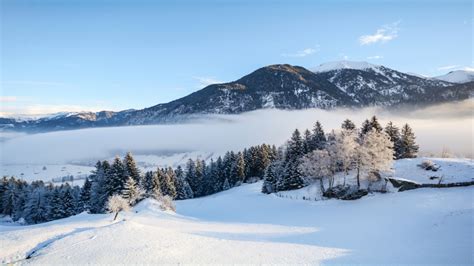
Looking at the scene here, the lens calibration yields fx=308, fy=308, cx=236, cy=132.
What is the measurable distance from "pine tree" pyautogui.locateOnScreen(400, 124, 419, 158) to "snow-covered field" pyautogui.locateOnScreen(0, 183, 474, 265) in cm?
2575

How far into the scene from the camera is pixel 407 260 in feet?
84.6

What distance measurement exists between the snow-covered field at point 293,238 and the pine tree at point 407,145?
25746 millimetres

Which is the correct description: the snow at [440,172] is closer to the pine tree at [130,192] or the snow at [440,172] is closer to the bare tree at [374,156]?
the bare tree at [374,156]

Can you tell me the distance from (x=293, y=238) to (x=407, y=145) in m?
53.2

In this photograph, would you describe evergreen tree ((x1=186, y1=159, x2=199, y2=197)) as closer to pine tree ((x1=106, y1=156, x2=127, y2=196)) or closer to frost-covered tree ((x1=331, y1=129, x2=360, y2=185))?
pine tree ((x1=106, y1=156, x2=127, y2=196))

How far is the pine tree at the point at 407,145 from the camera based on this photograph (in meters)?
73.3

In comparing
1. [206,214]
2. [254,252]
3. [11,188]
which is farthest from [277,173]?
[11,188]

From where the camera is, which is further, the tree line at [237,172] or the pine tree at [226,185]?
the pine tree at [226,185]

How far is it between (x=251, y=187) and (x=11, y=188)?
66939mm

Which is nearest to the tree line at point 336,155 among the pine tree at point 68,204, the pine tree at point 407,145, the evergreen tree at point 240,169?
the pine tree at point 407,145

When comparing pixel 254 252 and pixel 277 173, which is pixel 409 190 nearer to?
pixel 277 173

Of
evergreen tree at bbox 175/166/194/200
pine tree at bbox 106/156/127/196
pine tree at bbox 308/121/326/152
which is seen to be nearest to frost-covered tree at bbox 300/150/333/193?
pine tree at bbox 308/121/326/152

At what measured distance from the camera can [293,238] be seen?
34.0 m

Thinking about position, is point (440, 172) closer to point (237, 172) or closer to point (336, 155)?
point (336, 155)
